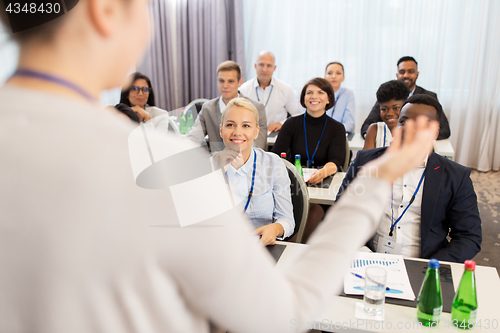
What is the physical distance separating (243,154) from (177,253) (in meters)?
1.85

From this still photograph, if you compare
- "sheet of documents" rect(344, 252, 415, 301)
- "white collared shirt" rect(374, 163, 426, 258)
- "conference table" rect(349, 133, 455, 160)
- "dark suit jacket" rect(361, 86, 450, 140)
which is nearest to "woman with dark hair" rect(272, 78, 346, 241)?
"conference table" rect(349, 133, 455, 160)

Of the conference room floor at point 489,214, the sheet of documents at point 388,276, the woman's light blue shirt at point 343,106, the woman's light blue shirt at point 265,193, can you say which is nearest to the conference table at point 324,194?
the woman's light blue shirt at point 265,193

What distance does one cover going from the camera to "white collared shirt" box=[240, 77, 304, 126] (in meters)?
4.97

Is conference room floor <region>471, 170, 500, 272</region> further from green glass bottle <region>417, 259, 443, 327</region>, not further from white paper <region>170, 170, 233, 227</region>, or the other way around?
white paper <region>170, 170, 233, 227</region>

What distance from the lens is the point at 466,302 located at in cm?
116

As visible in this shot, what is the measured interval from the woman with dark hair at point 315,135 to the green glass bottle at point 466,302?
6.64 feet

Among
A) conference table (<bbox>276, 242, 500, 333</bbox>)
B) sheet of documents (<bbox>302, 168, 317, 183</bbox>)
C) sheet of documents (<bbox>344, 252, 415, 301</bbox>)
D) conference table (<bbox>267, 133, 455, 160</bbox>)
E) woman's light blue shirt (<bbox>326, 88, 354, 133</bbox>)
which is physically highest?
woman's light blue shirt (<bbox>326, 88, 354, 133</bbox>)

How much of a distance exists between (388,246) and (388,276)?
1.74ft

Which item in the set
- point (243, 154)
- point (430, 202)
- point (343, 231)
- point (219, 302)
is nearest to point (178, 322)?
point (219, 302)

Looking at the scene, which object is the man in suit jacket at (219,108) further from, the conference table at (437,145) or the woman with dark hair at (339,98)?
the woman with dark hair at (339,98)

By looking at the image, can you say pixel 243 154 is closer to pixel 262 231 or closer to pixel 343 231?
pixel 262 231

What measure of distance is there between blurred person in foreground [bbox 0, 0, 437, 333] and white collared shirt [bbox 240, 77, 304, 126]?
15.2 feet

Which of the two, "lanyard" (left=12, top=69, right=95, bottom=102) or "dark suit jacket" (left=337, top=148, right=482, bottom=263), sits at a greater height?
"lanyard" (left=12, top=69, right=95, bottom=102)

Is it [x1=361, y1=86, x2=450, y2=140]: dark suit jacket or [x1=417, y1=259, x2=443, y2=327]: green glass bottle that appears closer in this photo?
[x1=417, y1=259, x2=443, y2=327]: green glass bottle
